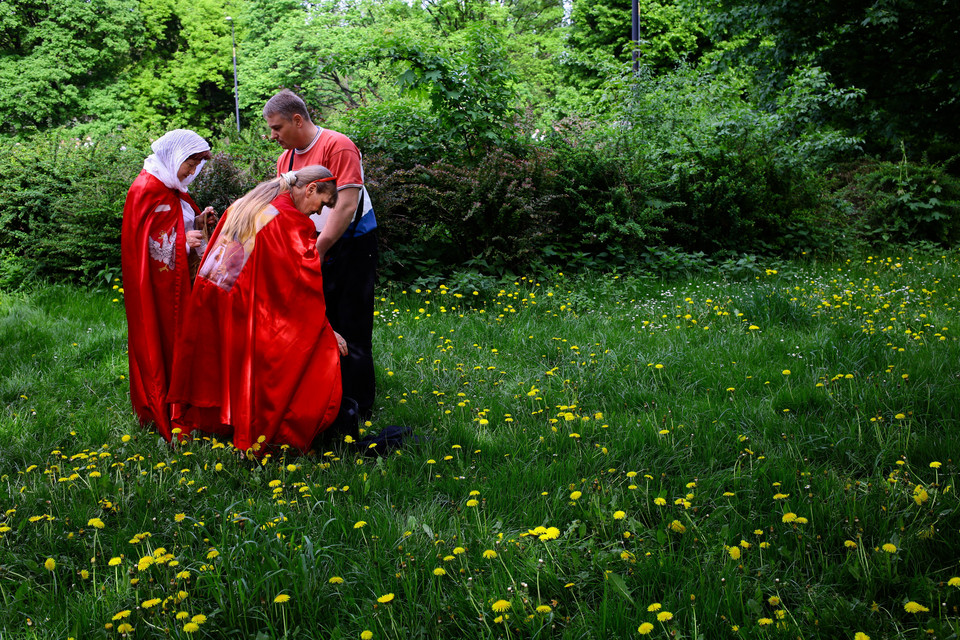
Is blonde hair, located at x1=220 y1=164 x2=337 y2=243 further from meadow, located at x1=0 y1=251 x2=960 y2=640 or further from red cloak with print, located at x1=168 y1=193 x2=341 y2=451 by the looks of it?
meadow, located at x1=0 y1=251 x2=960 y2=640

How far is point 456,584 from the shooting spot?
230cm

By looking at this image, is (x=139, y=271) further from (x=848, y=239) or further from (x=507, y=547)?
(x=848, y=239)

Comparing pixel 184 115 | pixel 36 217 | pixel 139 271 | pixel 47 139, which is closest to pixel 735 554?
pixel 139 271

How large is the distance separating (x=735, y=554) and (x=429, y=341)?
3.63 m

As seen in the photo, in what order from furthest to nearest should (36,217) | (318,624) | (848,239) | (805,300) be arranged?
(848,239) → (36,217) → (805,300) → (318,624)

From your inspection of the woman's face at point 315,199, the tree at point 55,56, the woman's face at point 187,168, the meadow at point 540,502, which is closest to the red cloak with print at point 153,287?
the woman's face at point 187,168

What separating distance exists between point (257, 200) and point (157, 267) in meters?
0.83

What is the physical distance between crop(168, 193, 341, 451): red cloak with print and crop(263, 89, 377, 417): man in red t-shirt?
0.28 m

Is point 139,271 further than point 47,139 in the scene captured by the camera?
No

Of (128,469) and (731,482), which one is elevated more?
(731,482)

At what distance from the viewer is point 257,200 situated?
357cm

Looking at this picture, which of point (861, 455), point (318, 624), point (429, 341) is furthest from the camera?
point (429, 341)

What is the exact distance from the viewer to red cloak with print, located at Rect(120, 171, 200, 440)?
3.89 m

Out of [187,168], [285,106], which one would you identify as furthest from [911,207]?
[187,168]
